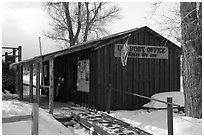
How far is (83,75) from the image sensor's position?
459 inches

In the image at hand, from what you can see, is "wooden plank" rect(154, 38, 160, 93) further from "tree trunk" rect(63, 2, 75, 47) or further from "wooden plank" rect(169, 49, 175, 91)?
"tree trunk" rect(63, 2, 75, 47)

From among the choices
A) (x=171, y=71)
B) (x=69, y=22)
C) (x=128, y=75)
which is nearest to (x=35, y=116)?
(x=128, y=75)

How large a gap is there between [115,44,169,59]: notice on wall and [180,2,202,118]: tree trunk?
3533 millimetres

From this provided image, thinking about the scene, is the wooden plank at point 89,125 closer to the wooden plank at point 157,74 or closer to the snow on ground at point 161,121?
the snow on ground at point 161,121

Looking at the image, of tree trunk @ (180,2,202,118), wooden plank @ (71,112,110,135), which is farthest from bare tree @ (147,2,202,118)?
wooden plank @ (71,112,110,135)

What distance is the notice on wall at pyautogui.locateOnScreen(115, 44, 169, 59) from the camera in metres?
11.0

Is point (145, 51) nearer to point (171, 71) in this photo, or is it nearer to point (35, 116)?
point (171, 71)

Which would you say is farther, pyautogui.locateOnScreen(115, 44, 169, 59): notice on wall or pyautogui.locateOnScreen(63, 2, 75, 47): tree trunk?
pyautogui.locateOnScreen(63, 2, 75, 47): tree trunk

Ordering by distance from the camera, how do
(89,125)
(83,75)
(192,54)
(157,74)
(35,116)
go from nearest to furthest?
1. (35,116)
2. (192,54)
3. (89,125)
4. (83,75)
5. (157,74)

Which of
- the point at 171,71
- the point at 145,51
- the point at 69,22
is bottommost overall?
the point at 171,71

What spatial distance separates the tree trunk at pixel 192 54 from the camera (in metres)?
7.61

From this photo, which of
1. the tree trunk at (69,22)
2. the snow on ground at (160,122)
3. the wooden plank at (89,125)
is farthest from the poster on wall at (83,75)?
the tree trunk at (69,22)

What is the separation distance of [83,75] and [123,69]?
1885 millimetres

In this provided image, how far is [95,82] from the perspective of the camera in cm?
1068
